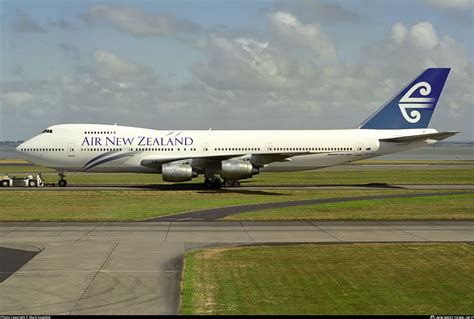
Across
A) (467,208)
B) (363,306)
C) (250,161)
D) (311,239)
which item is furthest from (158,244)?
(250,161)

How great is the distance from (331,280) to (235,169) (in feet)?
96.1

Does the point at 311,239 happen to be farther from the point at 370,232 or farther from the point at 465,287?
the point at 465,287

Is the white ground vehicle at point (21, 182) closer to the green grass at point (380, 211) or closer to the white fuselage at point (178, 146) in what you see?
the white fuselage at point (178, 146)

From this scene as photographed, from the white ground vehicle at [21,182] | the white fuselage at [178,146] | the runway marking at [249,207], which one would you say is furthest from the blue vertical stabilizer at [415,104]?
the white ground vehicle at [21,182]

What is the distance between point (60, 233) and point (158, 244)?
5129 mm

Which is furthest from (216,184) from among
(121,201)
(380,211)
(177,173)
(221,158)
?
(380,211)

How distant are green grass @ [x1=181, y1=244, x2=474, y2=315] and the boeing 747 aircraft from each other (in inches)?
1033

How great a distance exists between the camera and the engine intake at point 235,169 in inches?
1753

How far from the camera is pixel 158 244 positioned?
2122 centimetres

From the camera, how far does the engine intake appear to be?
4453 centimetres

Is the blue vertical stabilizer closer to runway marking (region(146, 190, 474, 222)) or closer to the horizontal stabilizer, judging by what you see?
the horizontal stabilizer

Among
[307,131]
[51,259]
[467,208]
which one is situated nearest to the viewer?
[51,259]

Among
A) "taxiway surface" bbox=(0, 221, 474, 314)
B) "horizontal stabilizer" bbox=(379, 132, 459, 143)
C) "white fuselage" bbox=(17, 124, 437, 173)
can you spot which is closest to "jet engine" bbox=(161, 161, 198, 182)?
"white fuselage" bbox=(17, 124, 437, 173)

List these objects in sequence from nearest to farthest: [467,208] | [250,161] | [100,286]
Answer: [100,286], [467,208], [250,161]
